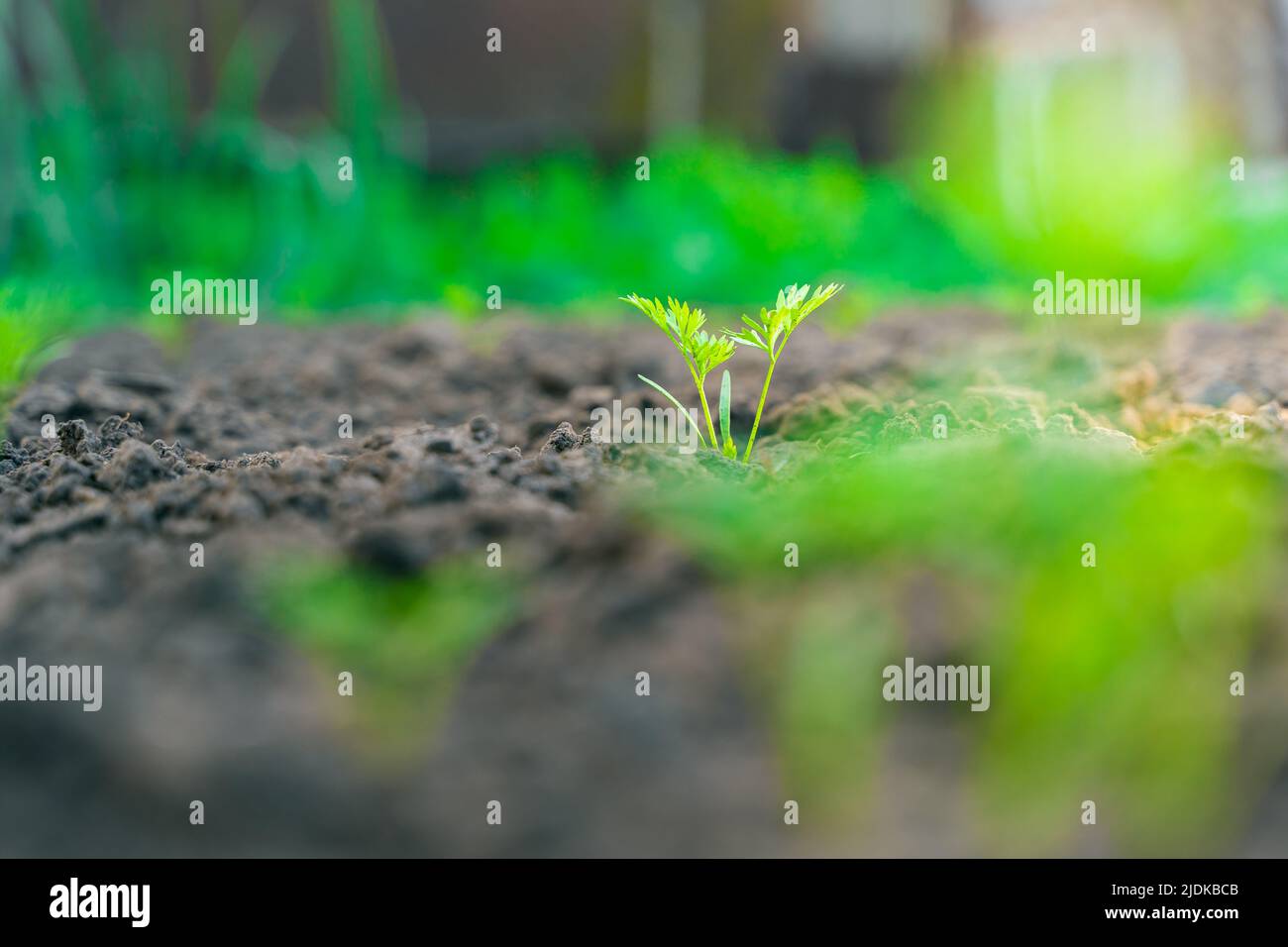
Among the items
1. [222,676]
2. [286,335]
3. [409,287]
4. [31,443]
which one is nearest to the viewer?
[222,676]

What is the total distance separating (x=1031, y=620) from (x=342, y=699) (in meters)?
0.63

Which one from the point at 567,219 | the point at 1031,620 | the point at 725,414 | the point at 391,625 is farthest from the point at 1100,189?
the point at 391,625

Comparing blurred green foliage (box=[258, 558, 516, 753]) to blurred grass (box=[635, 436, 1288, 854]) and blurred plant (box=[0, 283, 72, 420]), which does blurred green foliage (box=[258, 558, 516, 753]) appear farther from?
blurred plant (box=[0, 283, 72, 420])

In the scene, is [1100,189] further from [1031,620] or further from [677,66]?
[677,66]

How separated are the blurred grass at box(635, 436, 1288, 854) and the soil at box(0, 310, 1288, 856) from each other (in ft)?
0.12

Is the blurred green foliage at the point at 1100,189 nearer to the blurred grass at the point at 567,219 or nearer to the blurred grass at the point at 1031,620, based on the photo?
the blurred grass at the point at 567,219

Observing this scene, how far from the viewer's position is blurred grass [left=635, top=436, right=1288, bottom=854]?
956 mm

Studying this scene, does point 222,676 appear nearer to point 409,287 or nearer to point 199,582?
point 199,582

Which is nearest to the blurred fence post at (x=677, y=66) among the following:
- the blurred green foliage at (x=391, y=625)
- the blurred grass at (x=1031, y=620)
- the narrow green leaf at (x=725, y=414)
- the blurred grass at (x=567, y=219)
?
the blurred grass at (x=567, y=219)

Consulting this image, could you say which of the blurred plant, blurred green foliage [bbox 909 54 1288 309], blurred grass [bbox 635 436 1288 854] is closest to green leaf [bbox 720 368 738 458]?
blurred grass [bbox 635 436 1288 854]

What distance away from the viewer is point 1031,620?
105 centimetres
